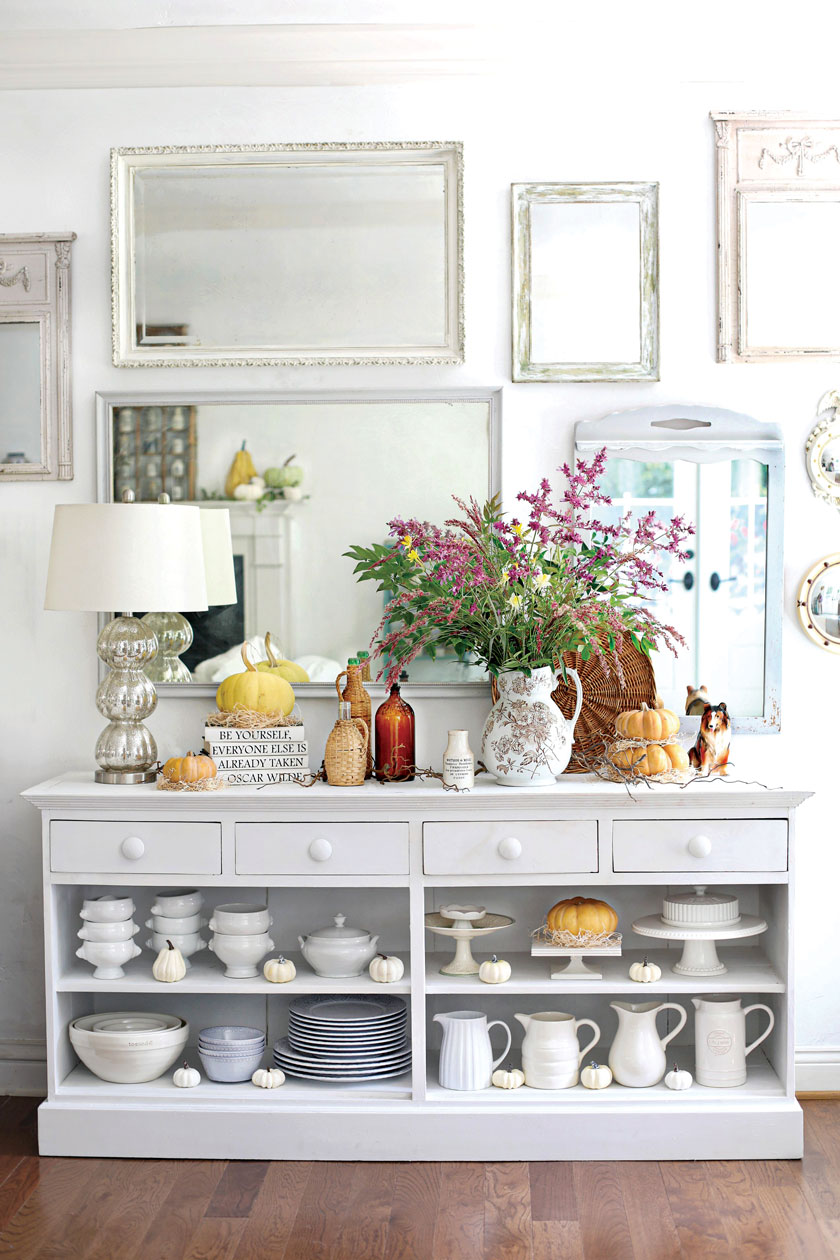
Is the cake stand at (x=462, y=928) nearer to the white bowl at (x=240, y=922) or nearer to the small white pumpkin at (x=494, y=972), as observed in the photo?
the small white pumpkin at (x=494, y=972)

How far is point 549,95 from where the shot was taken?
307cm

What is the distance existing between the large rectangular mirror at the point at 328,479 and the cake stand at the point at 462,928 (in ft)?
2.00

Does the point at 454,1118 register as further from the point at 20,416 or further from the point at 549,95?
the point at 549,95

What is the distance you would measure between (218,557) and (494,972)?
1.26 metres

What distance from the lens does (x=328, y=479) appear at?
3.09 metres

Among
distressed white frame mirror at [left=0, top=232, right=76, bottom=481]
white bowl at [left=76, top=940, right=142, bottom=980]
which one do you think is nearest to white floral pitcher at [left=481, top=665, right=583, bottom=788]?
white bowl at [left=76, top=940, right=142, bottom=980]

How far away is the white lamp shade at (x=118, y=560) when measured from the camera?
2707 mm

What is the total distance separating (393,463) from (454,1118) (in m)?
1.63

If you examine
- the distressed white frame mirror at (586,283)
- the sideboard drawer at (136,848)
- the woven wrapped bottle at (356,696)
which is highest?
the distressed white frame mirror at (586,283)

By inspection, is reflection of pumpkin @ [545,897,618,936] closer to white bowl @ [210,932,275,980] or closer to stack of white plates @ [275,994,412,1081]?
stack of white plates @ [275,994,412,1081]

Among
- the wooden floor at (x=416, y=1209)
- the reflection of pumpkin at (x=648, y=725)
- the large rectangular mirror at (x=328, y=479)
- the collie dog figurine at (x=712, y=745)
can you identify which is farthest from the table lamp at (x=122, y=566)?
the collie dog figurine at (x=712, y=745)

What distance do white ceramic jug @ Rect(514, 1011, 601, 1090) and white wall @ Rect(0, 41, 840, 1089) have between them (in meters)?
0.74

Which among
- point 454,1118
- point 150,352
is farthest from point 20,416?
point 454,1118

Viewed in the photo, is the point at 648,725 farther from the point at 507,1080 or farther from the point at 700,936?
the point at 507,1080
